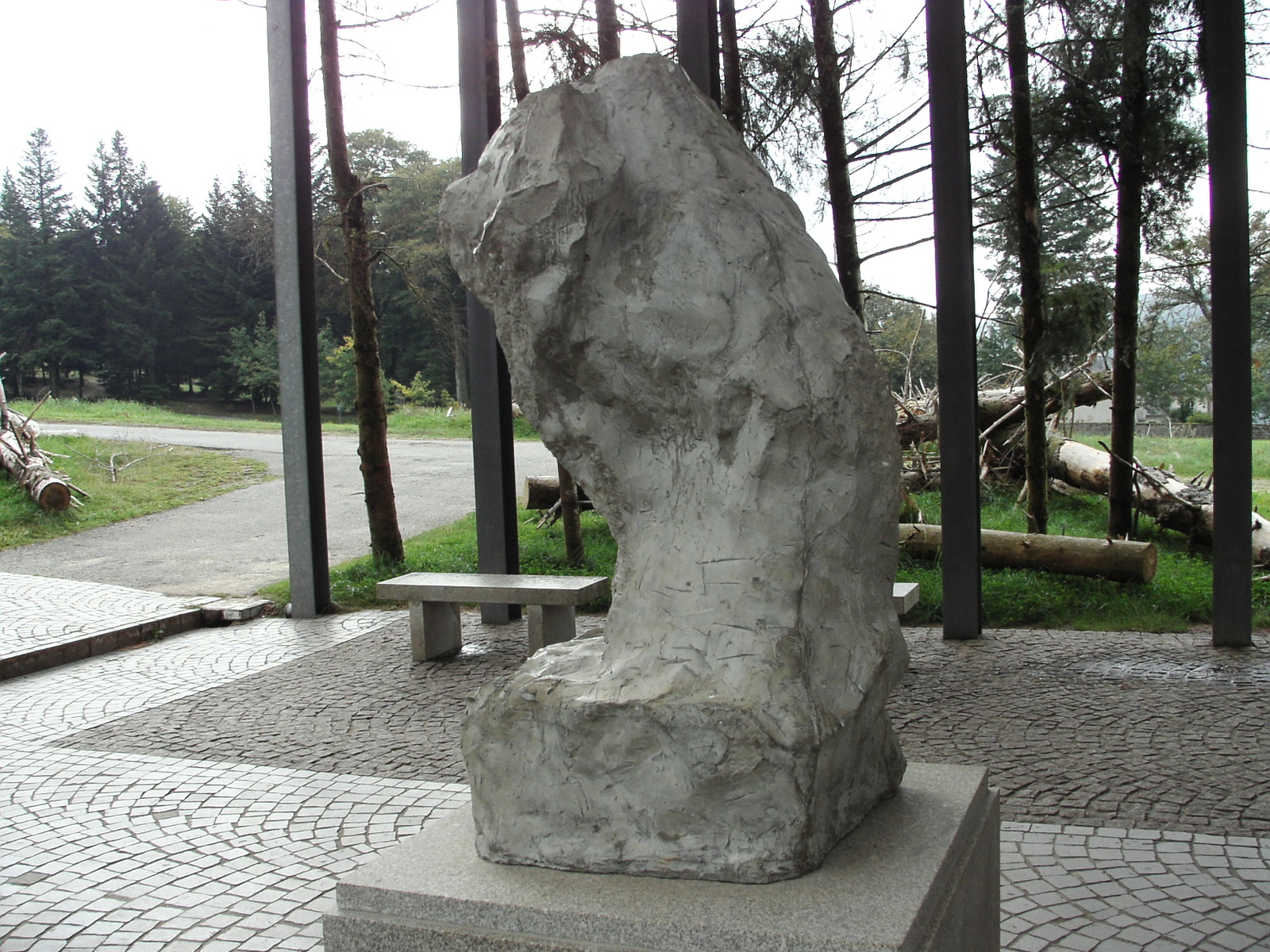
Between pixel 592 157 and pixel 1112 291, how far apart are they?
7.16 m

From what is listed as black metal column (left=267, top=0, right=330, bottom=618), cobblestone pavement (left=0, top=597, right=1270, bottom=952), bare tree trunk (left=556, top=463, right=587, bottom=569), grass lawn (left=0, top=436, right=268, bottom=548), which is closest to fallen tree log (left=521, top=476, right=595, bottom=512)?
bare tree trunk (left=556, top=463, right=587, bottom=569)

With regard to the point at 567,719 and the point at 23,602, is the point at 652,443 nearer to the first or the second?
the point at 567,719

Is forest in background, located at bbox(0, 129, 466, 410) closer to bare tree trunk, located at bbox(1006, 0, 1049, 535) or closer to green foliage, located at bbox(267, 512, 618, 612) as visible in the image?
green foliage, located at bbox(267, 512, 618, 612)

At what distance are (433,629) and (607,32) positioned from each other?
4.39 meters

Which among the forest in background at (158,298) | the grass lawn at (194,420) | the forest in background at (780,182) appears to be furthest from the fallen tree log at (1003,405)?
the forest in background at (158,298)

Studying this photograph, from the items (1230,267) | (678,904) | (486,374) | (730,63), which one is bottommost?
(678,904)

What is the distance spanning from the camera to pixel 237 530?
12875mm

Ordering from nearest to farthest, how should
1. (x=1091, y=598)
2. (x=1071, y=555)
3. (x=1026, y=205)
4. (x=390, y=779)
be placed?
(x=390, y=779) → (x=1091, y=598) → (x=1026, y=205) → (x=1071, y=555)

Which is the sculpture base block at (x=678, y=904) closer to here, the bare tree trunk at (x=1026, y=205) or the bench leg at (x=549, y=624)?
the bench leg at (x=549, y=624)

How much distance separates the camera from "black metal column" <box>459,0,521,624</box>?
23.5ft

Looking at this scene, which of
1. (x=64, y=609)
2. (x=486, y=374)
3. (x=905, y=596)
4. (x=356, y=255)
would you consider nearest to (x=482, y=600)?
(x=486, y=374)

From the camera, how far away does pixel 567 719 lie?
90.9 inches

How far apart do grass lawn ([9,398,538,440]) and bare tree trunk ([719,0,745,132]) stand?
42.9 ft

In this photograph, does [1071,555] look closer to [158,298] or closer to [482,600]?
[482,600]
